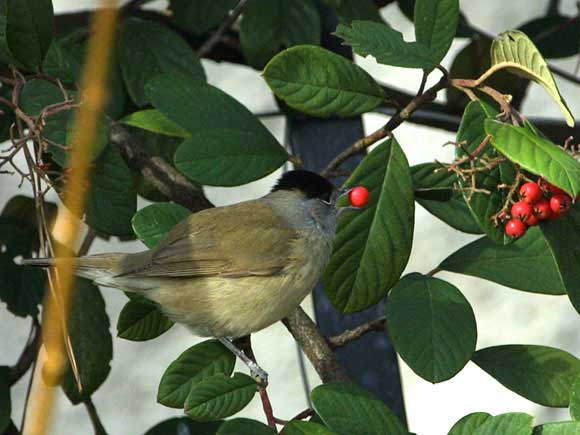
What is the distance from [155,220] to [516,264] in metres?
0.50

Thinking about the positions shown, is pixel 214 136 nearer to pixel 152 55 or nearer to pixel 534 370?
pixel 152 55

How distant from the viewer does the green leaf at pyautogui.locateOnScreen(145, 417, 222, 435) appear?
1693 millimetres

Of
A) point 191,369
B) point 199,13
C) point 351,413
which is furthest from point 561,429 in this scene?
point 199,13

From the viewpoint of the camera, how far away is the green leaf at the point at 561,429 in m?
1.06

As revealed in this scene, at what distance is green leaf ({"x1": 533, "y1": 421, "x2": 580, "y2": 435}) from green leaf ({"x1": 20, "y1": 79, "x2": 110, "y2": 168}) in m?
0.69

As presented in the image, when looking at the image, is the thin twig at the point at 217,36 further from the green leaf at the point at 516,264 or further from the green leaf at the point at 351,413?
the green leaf at the point at 351,413

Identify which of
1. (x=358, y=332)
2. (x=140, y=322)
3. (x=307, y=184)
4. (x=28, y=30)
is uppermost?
(x=28, y=30)

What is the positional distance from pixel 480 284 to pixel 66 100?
2040 mm

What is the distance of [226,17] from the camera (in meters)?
1.83

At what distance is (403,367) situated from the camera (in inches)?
121

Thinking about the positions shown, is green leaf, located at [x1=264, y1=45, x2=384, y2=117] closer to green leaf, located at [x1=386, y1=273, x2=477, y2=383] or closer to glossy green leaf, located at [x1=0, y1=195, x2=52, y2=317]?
green leaf, located at [x1=386, y1=273, x2=477, y2=383]

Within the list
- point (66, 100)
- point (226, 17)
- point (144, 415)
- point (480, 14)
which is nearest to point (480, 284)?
point (480, 14)

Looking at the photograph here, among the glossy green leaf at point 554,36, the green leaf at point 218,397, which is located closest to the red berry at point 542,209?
the green leaf at point 218,397

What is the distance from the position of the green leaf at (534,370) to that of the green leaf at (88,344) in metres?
0.60
